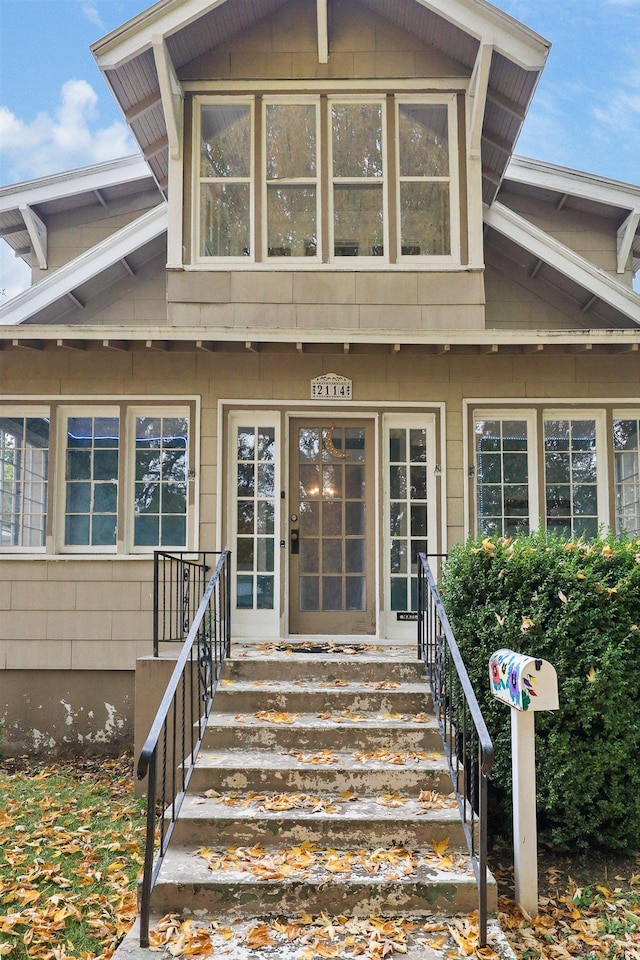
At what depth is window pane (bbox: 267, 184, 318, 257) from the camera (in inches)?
302

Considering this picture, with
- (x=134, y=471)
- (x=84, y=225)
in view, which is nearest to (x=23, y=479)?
(x=134, y=471)

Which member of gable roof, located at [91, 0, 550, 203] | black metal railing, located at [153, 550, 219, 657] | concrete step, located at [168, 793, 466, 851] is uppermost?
gable roof, located at [91, 0, 550, 203]

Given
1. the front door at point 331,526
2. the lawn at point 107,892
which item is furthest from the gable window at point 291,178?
the lawn at point 107,892

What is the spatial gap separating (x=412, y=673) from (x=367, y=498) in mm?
2120

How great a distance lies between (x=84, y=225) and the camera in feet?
32.2

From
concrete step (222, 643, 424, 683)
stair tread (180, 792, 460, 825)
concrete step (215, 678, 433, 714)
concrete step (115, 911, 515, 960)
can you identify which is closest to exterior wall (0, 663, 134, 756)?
concrete step (222, 643, 424, 683)

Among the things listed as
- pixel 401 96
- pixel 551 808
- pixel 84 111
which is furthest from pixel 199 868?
pixel 84 111

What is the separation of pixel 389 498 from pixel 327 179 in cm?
312

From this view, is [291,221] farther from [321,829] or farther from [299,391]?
[321,829]

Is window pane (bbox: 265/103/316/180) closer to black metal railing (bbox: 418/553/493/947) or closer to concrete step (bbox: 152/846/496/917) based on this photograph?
black metal railing (bbox: 418/553/493/947)

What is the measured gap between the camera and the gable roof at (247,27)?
7.12 m

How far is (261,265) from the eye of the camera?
24.8 feet

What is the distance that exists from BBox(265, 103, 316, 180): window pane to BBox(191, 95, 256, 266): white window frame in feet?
0.54

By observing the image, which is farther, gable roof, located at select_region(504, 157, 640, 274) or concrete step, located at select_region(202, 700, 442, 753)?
gable roof, located at select_region(504, 157, 640, 274)
